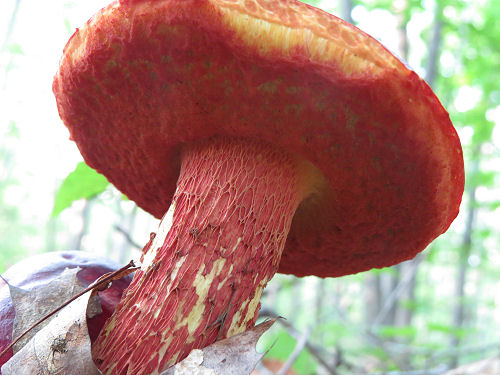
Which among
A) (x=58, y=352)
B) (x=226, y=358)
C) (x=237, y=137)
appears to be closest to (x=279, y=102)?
(x=237, y=137)

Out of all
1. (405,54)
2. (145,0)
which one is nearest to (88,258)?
(145,0)

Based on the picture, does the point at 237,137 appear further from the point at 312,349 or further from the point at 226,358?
the point at 312,349

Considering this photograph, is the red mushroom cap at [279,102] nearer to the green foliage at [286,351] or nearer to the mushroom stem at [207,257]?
the mushroom stem at [207,257]

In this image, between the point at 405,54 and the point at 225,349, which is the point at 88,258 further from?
the point at 405,54

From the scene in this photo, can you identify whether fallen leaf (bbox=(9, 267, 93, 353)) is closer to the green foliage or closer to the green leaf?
the green leaf

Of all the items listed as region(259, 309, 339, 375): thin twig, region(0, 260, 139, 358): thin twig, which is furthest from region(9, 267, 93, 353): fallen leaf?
region(259, 309, 339, 375): thin twig

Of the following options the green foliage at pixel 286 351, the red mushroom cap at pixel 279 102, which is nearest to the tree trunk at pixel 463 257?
the green foliage at pixel 286 351
